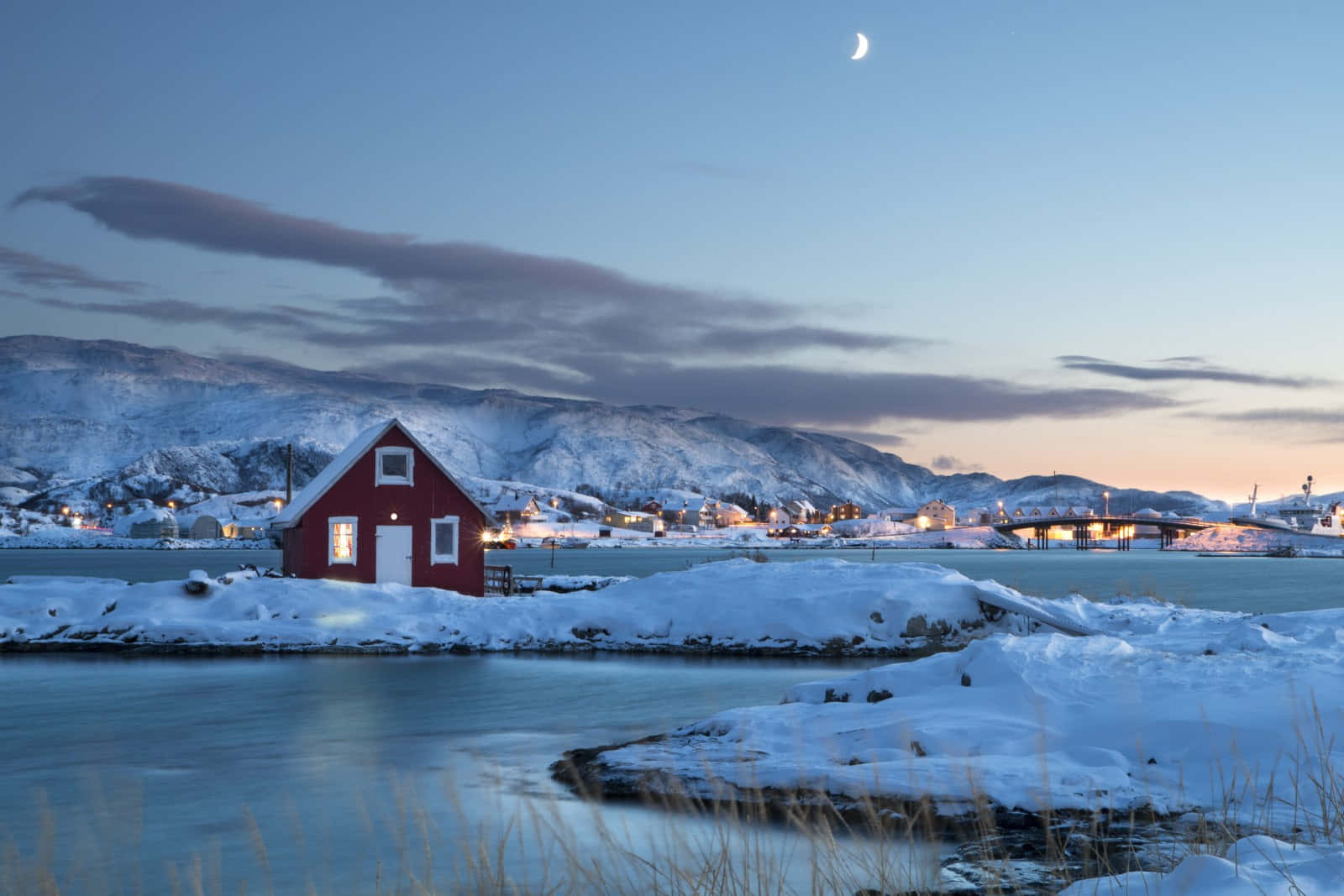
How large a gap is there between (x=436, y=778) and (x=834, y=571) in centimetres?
2305

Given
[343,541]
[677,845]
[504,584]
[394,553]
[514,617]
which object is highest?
[343,541]

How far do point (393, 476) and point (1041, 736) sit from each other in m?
31.7

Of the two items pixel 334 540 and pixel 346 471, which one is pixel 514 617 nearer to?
pixel 334 540

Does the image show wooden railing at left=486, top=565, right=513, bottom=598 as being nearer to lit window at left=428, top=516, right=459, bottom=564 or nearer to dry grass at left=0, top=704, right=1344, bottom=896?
lit window at left=428, top=516, right=459, bottom=564

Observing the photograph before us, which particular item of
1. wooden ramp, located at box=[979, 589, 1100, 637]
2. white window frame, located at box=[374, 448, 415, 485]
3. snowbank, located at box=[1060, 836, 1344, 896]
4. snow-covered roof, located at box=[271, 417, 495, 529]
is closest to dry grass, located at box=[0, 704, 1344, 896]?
snowbank, located at box=[1060, 836, 1344, 896]

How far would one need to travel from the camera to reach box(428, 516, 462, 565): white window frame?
127ft

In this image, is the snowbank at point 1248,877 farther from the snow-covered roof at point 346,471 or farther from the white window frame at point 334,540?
the white window frame at point 334,540

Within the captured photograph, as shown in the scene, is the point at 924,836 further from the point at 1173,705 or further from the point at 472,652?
the point at 472,652

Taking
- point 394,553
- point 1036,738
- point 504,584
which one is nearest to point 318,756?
point 1036,738

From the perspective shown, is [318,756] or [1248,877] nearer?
[1248,877]

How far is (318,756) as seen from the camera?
54.9ft

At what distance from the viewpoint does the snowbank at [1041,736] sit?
1107cm

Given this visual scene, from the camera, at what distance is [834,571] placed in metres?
36.2

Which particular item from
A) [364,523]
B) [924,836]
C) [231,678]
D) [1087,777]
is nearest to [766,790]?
[924,836]
